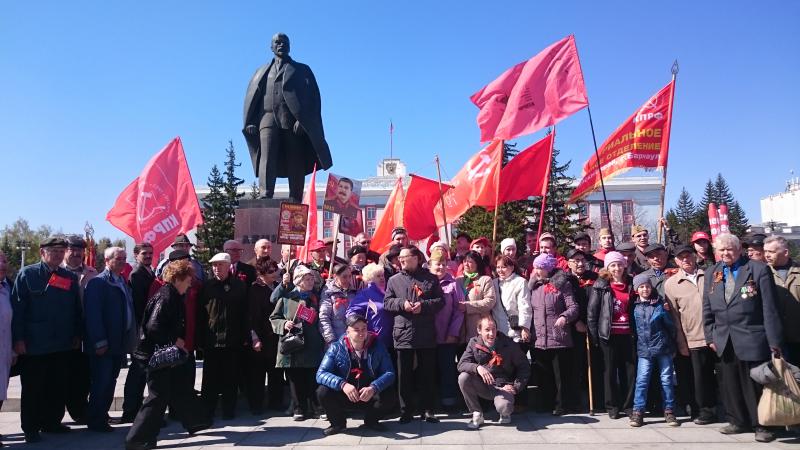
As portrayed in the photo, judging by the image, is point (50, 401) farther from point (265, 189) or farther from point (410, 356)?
point (265, 189)

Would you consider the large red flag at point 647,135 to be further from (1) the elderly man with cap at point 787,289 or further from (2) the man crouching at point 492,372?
(2) the man crouching at point 492,372

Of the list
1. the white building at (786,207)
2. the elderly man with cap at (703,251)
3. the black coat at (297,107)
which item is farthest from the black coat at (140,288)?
the white building at (786,207)

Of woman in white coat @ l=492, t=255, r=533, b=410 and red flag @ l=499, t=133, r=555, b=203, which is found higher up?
red flag @ l=499, t=133, r=555, b=203

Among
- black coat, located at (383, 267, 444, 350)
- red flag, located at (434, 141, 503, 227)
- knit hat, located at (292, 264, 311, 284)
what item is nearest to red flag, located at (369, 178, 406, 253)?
red flag, located at (434, 141, 503, 227)

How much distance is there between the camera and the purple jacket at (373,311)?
6.71 metres

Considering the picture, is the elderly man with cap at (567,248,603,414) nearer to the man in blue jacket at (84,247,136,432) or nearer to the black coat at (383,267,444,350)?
the black coat at (383,267,444,350)

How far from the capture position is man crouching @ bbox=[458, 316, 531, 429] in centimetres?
632

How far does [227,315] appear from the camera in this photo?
6.71m

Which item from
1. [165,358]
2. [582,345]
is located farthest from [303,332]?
[582,345]

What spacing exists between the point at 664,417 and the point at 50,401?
669 centimetres

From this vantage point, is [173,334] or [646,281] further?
[646,281]

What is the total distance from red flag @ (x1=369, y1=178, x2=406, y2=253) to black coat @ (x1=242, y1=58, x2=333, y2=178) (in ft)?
5.02

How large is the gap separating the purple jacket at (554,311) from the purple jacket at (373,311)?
1728 millimetres

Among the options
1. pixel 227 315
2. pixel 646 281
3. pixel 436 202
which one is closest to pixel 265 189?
pixel 436 202
